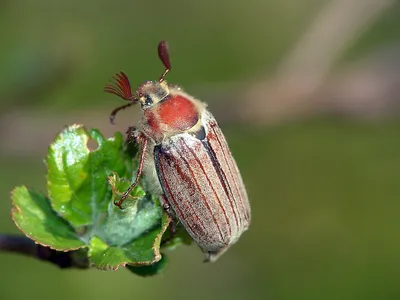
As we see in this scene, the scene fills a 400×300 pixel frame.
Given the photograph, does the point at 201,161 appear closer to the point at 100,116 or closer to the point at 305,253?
Answer: the point at 100,116

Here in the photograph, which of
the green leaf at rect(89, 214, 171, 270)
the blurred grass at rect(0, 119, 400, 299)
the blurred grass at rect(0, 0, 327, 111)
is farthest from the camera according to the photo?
the blurred grass at rect(0, 0, 327, 111)

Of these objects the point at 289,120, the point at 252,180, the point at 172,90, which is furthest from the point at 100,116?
the point at 252,180

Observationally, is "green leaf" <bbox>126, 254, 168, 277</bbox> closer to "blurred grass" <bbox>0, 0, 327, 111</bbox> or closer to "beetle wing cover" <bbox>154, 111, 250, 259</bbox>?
"beetle wing cover" <bbox>154, 111, 250, 259</bbox>

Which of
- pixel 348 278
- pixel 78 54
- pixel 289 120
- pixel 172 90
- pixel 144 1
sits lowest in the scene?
pixel 348 278

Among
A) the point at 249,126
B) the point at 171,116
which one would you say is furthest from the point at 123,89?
the point at 249,126

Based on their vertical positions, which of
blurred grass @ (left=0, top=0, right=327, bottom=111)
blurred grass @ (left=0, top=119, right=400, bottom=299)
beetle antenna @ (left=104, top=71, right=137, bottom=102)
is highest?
beetle antenna @ (left=104, top=71, right=137, bottom=102)

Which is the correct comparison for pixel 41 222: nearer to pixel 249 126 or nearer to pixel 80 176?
pixel 80 176

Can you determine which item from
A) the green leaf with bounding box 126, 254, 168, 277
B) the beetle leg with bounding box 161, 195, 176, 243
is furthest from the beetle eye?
the green leaf with bounding box 126, 254, 168, 277
